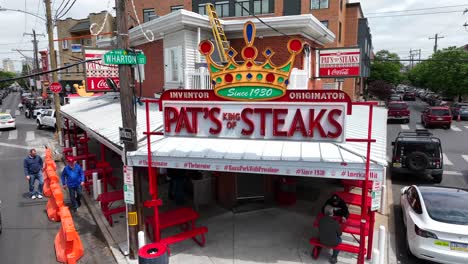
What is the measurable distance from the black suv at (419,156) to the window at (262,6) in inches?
1045

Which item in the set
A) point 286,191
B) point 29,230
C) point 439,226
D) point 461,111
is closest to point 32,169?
point 29,230

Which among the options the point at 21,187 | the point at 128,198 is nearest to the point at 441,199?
the point at 128,198

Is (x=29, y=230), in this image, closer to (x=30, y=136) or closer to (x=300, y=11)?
(x=30, y=136)

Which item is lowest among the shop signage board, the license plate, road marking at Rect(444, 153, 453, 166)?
road marking at Rect(444, 153, 453, 166)

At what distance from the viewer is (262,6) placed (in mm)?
37000

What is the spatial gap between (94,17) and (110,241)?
4824cm

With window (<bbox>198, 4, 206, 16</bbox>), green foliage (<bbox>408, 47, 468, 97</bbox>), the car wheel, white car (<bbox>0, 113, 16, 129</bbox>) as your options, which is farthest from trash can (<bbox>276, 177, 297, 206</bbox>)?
green foliage (<bbox>408, 47, 468, 97</bbox>)

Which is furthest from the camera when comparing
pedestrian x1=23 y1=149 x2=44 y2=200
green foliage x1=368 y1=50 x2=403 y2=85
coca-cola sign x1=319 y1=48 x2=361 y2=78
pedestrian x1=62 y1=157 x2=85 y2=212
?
green foliage x1=368 y1=50 x2=403 y2=85

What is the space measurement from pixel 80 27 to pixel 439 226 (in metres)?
54.6

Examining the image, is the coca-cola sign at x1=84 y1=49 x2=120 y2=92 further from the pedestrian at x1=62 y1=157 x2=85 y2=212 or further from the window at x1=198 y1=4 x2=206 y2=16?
the window at x1=198 y1=4 x2=206 y2=16

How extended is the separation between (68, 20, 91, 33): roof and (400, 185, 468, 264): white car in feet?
172

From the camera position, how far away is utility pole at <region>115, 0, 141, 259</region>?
283 inches

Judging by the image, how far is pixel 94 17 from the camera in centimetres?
4997

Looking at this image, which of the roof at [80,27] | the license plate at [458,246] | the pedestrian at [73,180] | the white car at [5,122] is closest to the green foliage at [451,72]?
the license plate at [458,246]
